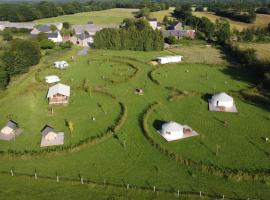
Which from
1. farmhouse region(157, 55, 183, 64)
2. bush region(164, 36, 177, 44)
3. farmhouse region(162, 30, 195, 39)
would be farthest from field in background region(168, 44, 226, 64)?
farmhouse region(162, 30, 195, 39)

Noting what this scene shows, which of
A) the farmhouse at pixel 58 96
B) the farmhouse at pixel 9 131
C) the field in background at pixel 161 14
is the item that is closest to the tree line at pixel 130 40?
the farmhouse at pixel 58 96

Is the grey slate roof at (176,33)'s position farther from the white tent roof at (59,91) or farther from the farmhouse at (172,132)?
the farmhouse at (172,132)

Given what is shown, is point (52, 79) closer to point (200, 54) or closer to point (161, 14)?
point (200, 54)

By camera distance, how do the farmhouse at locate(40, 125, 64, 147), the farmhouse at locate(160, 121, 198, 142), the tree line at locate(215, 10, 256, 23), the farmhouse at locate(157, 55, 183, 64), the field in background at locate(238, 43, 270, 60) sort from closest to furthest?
the farmhouse at locate(40, 125, 64, 147), the farmhouse at locate(160, 121, 198, 142), the farmhouse at locate(157, 55, 183, 64), the field in background at locate(238, 43, 270, 60), the tree line at locate(215, 10, 256, 23)

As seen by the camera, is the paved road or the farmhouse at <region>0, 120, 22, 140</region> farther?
the paved road

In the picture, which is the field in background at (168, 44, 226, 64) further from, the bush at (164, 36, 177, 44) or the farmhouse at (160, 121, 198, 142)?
the farmhouse at (160, 121, 198, 142)

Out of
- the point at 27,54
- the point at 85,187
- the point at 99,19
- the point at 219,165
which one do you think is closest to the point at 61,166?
the point at 85,187
